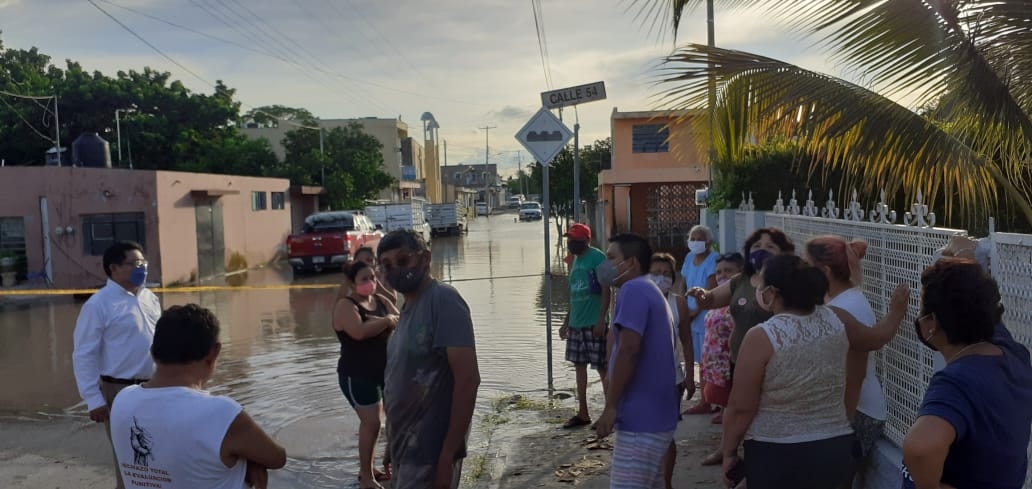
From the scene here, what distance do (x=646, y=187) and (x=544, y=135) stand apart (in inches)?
912

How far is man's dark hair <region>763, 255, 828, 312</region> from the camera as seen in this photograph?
3.53 meters

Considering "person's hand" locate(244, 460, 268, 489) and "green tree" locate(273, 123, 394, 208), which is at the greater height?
"green tree" locate(273, 123, 394, 208)

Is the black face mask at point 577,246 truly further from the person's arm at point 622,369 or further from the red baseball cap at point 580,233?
the person's arm at point 622,369

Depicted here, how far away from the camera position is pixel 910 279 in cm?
452

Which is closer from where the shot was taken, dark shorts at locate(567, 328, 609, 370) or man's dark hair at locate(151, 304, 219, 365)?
man's dark hair at locate(151, 304, 219, 365)

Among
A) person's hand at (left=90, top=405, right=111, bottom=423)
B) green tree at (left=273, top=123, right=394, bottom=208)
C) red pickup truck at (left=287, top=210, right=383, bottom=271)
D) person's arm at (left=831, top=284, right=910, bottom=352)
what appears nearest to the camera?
person's arm at (left=831, top=284, right=910, bottom=352)

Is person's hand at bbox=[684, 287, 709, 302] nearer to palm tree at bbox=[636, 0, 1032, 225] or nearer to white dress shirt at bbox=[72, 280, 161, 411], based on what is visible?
palm tree at bbox=[636, 0, 1032, 225]

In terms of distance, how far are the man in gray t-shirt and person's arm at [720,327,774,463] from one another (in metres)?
1.11

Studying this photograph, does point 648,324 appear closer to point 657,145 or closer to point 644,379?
point 644,379

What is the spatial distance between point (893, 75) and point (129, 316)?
4.79 metres

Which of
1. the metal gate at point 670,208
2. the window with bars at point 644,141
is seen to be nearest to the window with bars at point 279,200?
the window with bars at point 644,141

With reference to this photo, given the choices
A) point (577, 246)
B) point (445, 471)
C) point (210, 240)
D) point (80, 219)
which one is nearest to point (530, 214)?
point (210, 240)

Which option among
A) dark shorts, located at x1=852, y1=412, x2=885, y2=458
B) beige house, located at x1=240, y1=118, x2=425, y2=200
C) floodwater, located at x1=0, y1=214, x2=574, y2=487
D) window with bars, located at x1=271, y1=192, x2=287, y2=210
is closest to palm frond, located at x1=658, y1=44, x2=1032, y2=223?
dark shorts, located at x1=852, y1=412, x2=885, y2=458

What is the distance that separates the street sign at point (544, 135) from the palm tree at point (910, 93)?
3.11 meters
